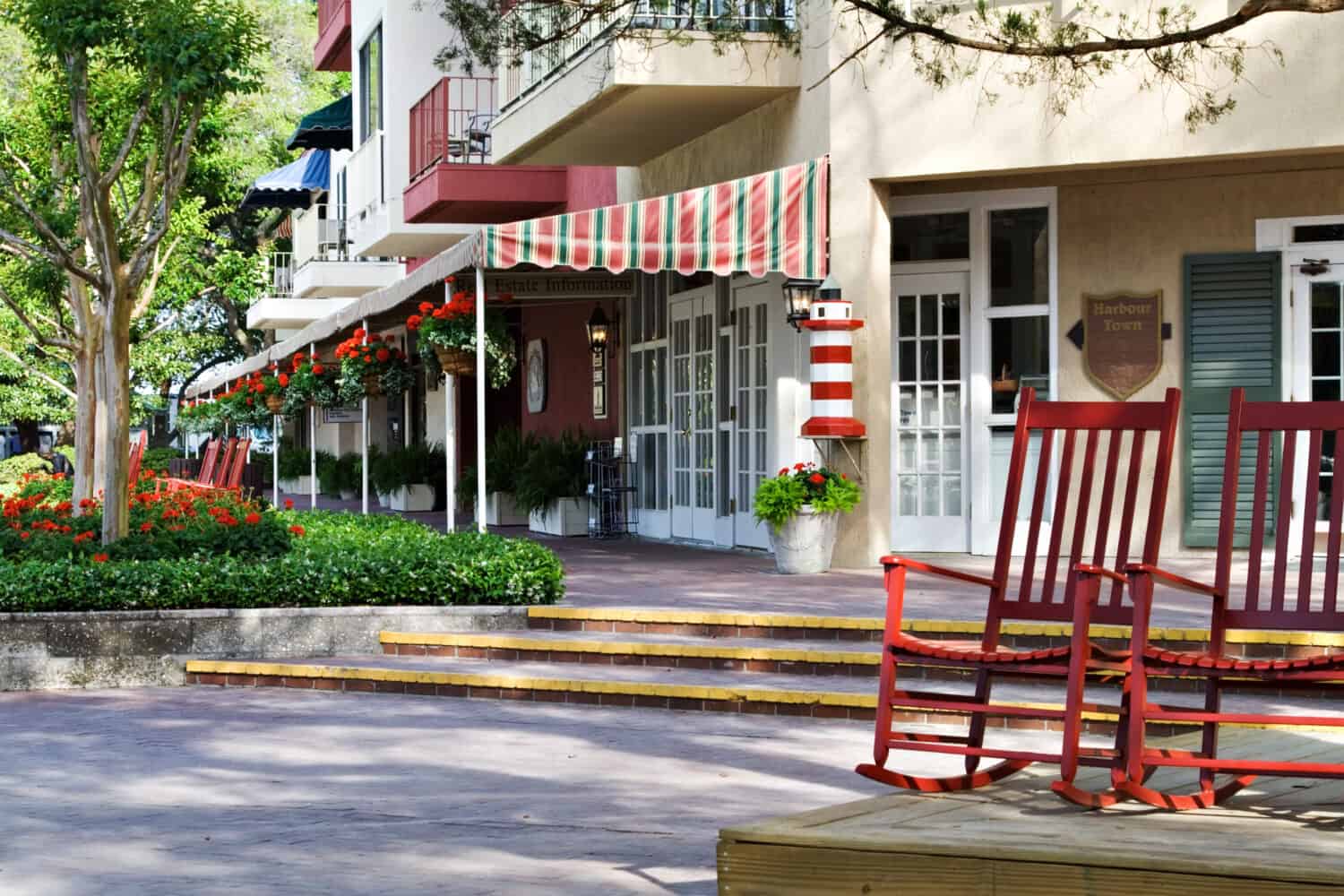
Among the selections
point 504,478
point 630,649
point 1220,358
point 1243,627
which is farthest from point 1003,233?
point 1243,627

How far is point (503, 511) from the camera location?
21812 millimetres

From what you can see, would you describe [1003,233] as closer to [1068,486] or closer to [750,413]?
[750,413]

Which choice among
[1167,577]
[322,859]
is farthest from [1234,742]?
[322,859]

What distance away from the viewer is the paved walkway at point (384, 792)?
5.80m

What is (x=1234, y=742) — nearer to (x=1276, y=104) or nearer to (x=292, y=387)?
(x=1276, y=104)

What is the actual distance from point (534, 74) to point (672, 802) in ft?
39.0

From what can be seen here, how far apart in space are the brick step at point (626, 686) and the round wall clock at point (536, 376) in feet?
38.9

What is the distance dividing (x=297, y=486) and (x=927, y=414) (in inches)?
961

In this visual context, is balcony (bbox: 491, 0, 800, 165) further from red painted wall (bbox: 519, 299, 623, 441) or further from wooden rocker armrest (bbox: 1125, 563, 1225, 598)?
wooden rocker armrest (bbox: 1125, 563, 1225, 598)

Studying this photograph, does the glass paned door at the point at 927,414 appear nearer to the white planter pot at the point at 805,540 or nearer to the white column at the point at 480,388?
the white planter pot at the point at 805,540

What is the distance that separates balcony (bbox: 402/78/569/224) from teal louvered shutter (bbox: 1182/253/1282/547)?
751 cm

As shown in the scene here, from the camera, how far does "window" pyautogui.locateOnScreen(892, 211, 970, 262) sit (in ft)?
48.5

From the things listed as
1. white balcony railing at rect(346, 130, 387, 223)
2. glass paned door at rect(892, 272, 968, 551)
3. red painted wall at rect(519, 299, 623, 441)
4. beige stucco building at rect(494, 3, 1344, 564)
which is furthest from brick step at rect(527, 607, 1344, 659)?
white balcony railing at rect(346, 130, 387, 223)

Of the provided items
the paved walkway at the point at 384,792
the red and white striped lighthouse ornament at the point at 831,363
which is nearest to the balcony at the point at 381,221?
the red and white striped lighthouse ornament at the point at 831,363
